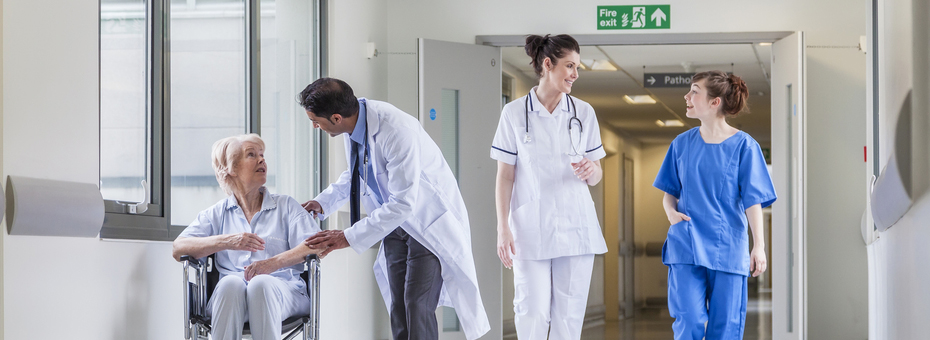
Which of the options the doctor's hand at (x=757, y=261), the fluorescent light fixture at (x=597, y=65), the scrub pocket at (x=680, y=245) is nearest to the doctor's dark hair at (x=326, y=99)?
the scrub pocket at (x=680, y=245)

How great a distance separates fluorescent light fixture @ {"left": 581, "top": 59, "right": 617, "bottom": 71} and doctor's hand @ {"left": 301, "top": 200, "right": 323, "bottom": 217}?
16.9 feet

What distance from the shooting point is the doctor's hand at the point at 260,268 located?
267 cm

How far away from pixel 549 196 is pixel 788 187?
2910 millimetres

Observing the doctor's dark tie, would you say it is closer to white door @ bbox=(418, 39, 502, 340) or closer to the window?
the window

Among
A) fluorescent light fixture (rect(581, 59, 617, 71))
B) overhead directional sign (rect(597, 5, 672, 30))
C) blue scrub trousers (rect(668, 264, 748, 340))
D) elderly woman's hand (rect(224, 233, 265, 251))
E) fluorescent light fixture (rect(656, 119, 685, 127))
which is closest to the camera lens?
elderly woman's hand (rect(224, 233, 265, 251))

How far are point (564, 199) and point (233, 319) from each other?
49.5 inches

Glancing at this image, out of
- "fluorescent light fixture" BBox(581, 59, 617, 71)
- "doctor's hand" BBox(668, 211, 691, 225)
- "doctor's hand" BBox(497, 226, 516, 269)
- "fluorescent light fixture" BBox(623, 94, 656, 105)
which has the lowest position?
"doctor's hand" BBox(497, 226, 516, 269)

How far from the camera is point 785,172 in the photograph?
5527mm

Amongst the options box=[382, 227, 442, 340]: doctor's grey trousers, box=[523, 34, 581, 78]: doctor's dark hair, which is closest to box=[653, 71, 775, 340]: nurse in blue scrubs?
box=[523, 34, 581, 78]: doctor's dark hair

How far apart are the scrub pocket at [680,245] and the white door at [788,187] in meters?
2.41

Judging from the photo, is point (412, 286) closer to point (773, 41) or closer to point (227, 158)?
point (227, 158)

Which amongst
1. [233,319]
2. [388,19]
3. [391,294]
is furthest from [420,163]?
[388,19]

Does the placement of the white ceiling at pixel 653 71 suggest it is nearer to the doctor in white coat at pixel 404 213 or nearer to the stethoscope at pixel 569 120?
the stethoscope at pixel 569 120

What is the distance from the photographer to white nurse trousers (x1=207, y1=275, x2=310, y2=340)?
101 inches
